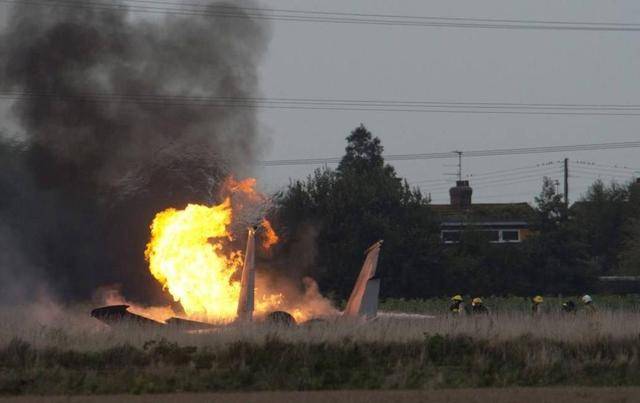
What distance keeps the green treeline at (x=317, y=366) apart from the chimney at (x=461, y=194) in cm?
7143

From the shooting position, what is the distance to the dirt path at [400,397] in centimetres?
2533

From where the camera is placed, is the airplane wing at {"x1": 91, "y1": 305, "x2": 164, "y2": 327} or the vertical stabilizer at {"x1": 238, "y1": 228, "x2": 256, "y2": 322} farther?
the vertical stabilizer at {"x1": 238, "y1": 228, "x2": 256, "y2": 322}

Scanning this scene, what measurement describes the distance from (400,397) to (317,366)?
153 inches

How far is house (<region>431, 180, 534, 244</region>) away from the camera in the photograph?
9164cm

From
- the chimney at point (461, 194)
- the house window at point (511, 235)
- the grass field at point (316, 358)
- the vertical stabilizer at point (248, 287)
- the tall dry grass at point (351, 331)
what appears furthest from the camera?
the chimney at point (461, 194)

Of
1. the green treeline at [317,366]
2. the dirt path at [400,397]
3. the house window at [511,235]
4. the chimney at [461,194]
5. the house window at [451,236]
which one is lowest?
the dirt path at [400,397]

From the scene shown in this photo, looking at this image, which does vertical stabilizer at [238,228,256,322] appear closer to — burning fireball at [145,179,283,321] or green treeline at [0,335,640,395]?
burning fireball at [145,179,283,321]

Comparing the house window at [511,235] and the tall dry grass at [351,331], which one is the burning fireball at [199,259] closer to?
the tall dry grass at [351,331]

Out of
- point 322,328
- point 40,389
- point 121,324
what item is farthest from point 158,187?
point 40,389

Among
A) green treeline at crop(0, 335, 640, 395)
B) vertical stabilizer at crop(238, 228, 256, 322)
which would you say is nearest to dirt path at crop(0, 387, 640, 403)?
green treeline at crop(0, 335, 640, 395)

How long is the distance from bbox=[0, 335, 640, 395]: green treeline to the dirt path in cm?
123

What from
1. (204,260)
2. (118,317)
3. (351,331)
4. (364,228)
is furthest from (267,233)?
(364,228)

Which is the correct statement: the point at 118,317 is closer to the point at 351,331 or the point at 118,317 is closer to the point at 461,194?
the point at 351,331

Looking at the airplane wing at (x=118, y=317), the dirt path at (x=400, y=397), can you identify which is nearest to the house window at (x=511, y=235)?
the airplane wing at (x=118, y=317)
